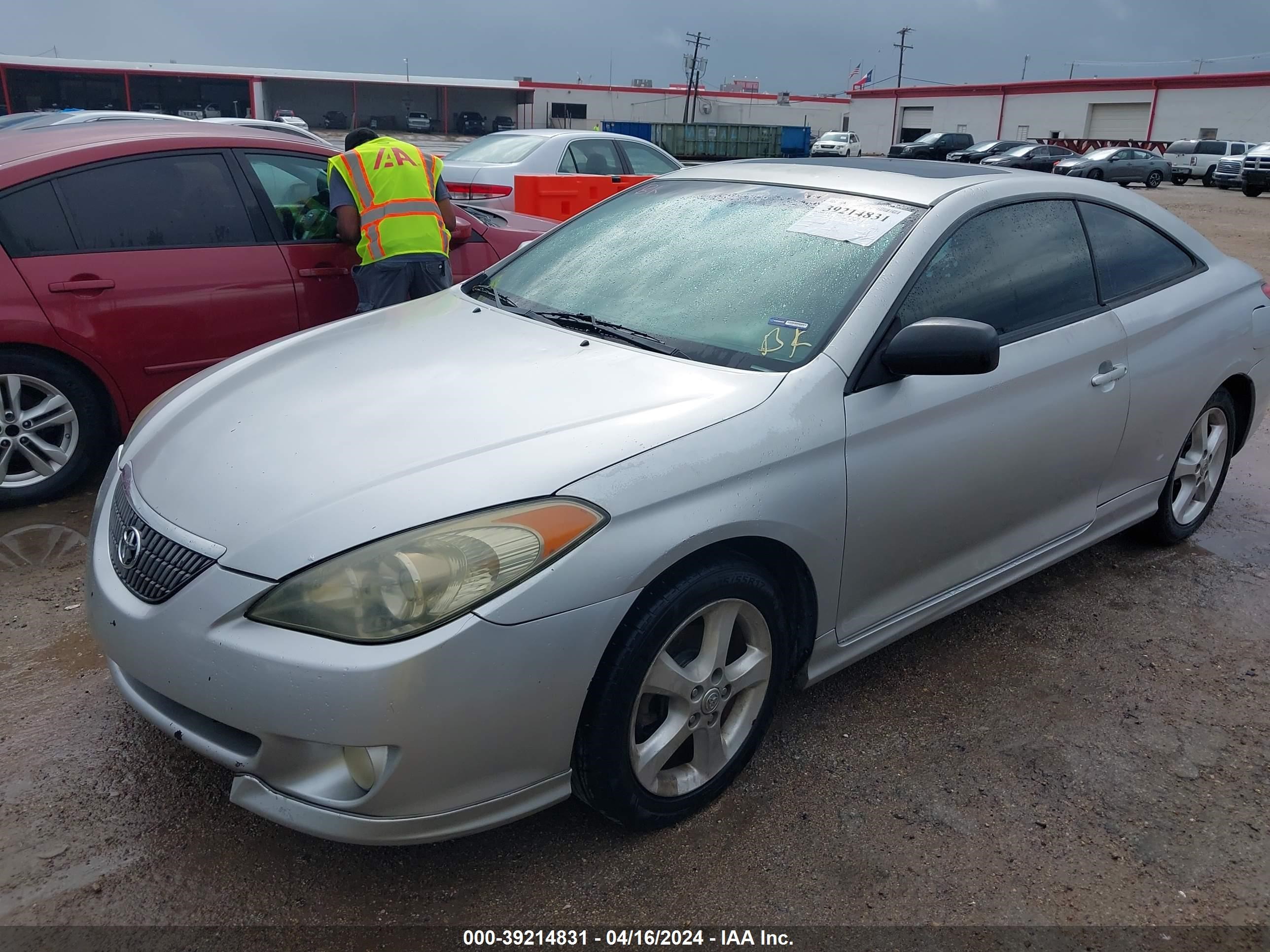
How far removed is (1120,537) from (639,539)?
3.07 metres

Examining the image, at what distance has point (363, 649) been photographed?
1.95m

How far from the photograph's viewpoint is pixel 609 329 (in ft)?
9.64

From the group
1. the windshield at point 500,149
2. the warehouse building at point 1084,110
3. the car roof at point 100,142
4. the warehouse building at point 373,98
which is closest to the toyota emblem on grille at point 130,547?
the car roof at point 100,142

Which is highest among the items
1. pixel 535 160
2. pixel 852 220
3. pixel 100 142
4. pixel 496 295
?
pixel 100 142

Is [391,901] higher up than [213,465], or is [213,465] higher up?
[213,465]

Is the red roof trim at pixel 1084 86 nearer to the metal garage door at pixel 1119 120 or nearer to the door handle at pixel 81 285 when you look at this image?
the metal garage door at pixel 1119 120

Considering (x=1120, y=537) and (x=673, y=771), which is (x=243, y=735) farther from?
(x=1120, y=537)

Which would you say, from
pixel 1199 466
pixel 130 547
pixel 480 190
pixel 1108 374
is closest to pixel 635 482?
pixel 130 547

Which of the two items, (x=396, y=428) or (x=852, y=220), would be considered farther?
(x=852, y=220)

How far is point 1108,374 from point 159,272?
3822 mm

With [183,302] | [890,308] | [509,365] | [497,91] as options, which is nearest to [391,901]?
[509,365]

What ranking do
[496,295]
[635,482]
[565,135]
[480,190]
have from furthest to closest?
[565,135]
[480,190]
[496,295]
[635,482]

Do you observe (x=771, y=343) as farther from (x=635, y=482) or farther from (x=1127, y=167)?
(x=1127, y=167)

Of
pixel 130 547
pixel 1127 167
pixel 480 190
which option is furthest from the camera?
pixel 1127 167
